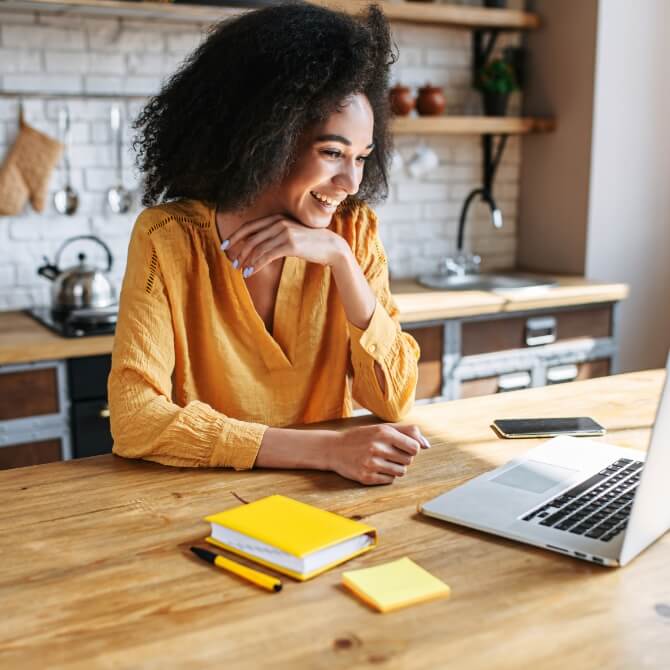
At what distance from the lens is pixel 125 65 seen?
3111 millimetres

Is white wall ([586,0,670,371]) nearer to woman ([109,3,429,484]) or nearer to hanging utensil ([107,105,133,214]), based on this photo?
hanging utensil ([107,105,133,214])

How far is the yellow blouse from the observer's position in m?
1.63

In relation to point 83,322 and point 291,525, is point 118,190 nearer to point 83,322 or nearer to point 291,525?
point 83,322

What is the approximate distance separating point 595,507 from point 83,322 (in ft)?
5.87

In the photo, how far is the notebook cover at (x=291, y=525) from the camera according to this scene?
107cm

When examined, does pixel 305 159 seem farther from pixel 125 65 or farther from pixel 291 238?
pixel 125 65

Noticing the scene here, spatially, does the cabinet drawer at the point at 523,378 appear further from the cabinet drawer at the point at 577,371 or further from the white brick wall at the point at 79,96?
the white brick wall at the point at 79,96

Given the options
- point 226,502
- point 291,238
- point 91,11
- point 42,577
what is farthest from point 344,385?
point 91,11

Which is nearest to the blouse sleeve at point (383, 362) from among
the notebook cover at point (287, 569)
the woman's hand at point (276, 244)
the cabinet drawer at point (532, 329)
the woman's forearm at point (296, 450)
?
the woman's hand at point (276, 244)

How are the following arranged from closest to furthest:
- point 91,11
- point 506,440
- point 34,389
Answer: point 506,440 < point 34,389 < point 91,11

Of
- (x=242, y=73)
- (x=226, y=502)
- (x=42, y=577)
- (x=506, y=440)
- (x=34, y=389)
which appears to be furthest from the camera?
(x=34, y=389)

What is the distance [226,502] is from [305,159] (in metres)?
0.77

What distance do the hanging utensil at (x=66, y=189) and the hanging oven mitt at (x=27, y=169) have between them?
6 cm

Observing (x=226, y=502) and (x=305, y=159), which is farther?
(x=305, y=159)
